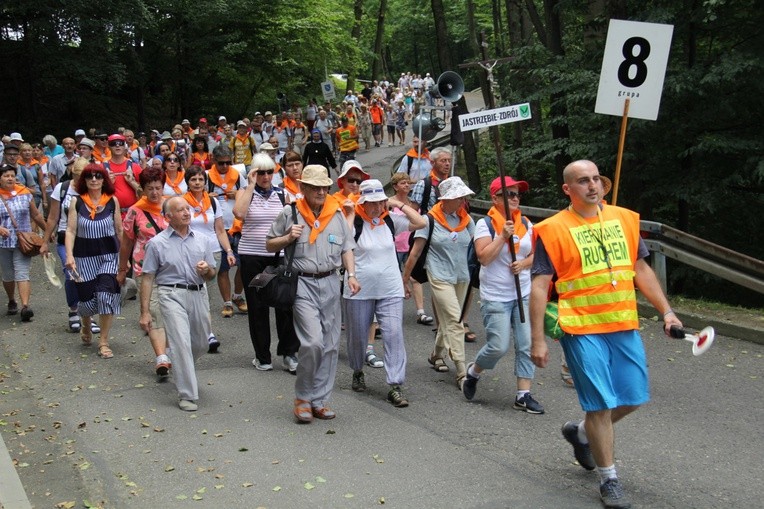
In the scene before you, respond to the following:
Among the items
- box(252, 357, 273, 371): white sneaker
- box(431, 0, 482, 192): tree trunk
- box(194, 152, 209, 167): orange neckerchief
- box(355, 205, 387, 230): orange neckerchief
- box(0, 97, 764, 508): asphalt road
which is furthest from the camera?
box(431, 0, 482, 192): tree trunk

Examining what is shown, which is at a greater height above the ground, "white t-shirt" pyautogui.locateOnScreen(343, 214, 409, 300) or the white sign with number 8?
the white sign with number 8

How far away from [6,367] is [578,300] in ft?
22.3

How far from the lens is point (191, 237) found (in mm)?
8773

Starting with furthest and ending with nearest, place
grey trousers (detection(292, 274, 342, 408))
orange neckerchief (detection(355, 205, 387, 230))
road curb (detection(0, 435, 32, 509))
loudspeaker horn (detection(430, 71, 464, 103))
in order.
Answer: loudspeaker horn (detection(430, 71, 464, 103)), orange neckerchief (detection(355, 205, 387, 230)), grey trousers (detection(292, 274, 342, 408)), road curb (detection(0, 435, 32, 509))

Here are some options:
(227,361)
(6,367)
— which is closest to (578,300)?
(227,361)

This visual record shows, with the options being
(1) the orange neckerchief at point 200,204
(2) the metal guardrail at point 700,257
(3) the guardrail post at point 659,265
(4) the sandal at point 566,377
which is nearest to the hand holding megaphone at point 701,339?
(4) the sandal at point 566,377

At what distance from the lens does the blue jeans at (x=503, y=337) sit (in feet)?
26.9

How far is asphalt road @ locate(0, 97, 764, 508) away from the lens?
6.34m

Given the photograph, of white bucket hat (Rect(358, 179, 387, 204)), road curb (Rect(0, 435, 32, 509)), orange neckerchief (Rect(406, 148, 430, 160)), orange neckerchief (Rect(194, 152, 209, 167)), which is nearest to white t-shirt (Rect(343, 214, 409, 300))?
white bucket hat (Rect(358, 179, 387, 204))

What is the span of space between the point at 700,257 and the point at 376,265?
4538mm

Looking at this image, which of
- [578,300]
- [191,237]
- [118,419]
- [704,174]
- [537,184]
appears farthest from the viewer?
[537,184]

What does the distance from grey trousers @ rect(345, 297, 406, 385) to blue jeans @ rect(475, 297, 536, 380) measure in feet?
2.26

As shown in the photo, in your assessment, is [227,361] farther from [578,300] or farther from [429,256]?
[578,300]

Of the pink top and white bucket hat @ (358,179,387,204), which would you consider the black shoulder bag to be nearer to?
white bucket hat @ (358,179,387,204)
